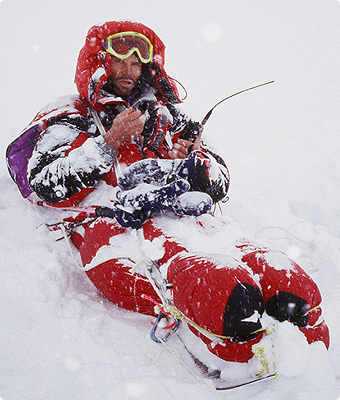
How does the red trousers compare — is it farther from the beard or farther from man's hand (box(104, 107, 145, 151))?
the beard

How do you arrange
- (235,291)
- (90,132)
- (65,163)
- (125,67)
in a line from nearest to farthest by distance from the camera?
(235,291) < (65,163) < (90,132) < (125,67)

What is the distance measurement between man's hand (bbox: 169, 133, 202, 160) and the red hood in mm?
483

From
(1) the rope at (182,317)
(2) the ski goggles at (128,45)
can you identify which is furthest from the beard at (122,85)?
(1) the rope at (182,317)

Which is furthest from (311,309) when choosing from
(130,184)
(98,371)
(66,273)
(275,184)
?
(275,184)

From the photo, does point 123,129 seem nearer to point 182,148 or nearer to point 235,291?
point 182,148

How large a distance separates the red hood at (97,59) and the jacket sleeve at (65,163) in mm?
302

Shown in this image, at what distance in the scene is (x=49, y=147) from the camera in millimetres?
2041

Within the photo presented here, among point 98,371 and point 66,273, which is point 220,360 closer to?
point 98,371

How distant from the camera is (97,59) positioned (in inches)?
88.6

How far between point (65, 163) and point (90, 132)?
12.7 inches

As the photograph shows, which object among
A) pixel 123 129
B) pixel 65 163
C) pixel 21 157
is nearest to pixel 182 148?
pixel 123 129

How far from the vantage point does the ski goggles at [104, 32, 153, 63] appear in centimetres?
226

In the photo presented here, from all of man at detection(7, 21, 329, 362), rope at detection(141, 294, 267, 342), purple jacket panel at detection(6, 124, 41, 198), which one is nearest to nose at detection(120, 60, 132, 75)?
man at detection(7, 21, 329, 362)

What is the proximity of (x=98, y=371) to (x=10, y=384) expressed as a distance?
0.30m
